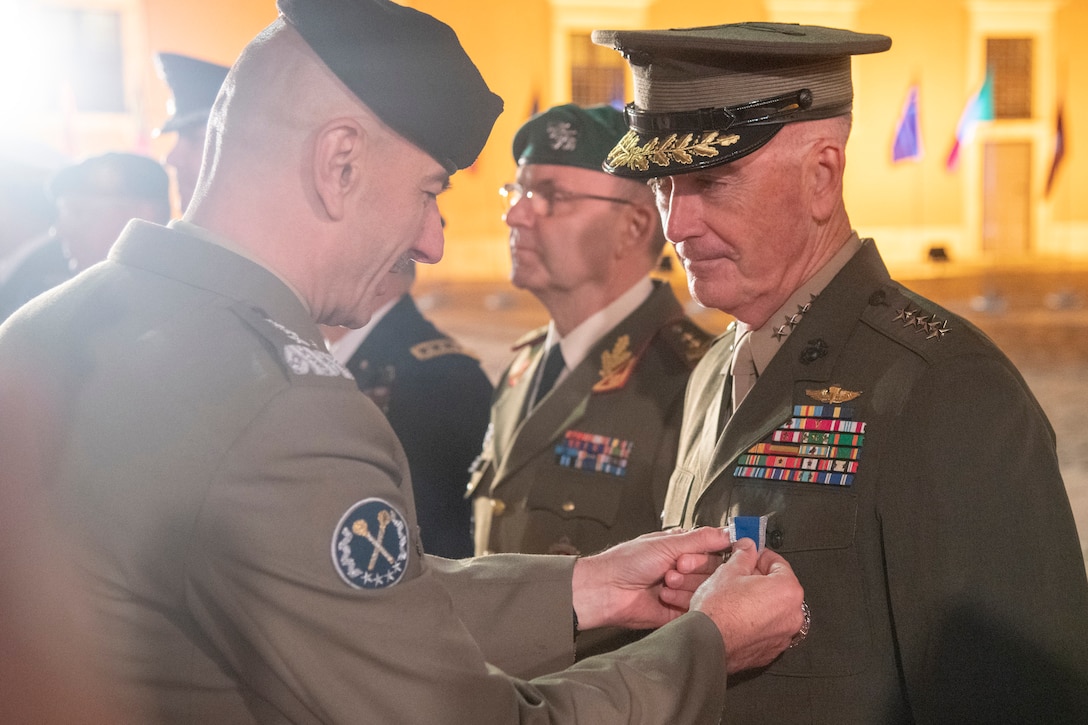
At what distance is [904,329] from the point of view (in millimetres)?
2152

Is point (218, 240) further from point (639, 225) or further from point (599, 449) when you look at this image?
point (639, 225)

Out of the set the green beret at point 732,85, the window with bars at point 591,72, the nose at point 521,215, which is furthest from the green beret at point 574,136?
the window with bars at point 591,72

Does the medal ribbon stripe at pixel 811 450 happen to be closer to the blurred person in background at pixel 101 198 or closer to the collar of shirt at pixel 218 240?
the collar of shirt at pixel 218 240

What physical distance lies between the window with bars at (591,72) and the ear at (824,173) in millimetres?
21922

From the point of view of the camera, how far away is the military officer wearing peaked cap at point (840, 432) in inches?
75.7

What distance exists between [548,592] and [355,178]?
847 mm

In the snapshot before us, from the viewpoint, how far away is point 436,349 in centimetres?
390

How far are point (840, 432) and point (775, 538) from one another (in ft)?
0.74

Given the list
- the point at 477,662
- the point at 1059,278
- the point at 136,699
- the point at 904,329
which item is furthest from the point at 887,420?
the point at 1059,278

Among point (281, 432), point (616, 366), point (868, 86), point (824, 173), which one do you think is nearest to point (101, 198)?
point (616, 366)

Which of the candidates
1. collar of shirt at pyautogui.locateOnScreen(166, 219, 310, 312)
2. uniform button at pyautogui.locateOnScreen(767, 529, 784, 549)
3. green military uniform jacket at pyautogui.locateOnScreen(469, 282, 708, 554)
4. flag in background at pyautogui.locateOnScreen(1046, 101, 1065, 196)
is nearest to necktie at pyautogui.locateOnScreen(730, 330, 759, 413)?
uniform button at pyautogui.locateOnScreen(767, 529, 784, 549)

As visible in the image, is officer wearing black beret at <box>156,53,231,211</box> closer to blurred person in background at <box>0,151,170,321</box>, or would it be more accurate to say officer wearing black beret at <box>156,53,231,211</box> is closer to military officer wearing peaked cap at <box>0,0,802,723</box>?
blurred person in background at <box>0,151,170,321</box>

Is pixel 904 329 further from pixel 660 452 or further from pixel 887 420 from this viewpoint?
pixel 660 452

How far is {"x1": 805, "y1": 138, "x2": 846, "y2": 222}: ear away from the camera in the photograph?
2.29 metres
